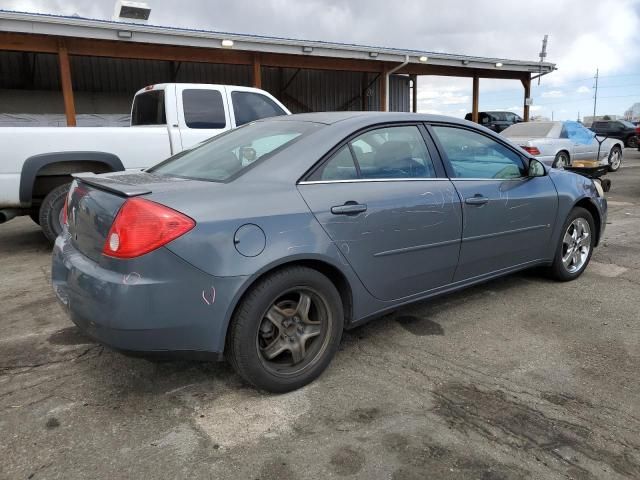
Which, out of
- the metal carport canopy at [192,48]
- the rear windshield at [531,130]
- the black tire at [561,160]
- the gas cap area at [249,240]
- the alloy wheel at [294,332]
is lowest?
the alloy wheel at [294,332]

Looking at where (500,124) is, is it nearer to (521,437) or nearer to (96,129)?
(96,129)

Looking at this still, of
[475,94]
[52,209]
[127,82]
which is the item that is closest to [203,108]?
[52,209]

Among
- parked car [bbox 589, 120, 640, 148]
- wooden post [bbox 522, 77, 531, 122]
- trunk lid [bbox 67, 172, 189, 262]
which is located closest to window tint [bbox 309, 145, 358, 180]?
trunk lid [bbox 67, 172, 189, 262]

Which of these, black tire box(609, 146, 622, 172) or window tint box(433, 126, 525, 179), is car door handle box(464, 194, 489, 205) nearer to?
window tint box(433, 126, 525, 179)

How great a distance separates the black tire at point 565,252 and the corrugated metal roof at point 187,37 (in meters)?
9.89

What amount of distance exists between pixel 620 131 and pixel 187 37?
78.0 ft

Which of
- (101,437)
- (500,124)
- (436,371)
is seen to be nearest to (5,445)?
(101,437)

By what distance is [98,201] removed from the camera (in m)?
2.66

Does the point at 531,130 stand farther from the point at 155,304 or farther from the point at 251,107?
the point at 155,304

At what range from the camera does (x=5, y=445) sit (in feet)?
7.77

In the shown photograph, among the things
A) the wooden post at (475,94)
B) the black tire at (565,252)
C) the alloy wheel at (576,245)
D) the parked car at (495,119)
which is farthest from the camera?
the parked car at (495,119)

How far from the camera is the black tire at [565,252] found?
4504 mm

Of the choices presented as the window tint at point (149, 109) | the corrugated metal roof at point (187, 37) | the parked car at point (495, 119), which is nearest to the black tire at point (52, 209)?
the window tint at point (149, 109)

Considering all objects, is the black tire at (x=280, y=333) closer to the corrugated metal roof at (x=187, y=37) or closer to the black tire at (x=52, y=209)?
the black tire at (x=52, y=209)
